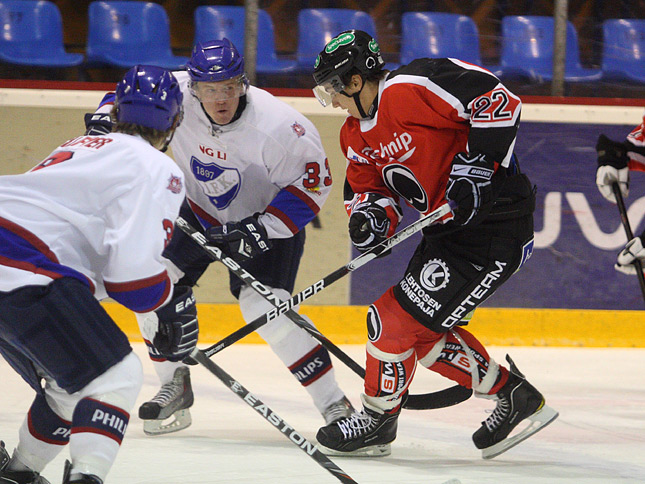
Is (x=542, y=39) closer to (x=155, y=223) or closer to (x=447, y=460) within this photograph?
(x=447, y=460)

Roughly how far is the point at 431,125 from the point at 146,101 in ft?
2.92

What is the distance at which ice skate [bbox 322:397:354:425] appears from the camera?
9.20 feet

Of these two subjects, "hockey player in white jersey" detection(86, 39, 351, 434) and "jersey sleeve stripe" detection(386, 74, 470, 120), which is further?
"hockey player in white jersey" detection(86, 39, 351, 434)

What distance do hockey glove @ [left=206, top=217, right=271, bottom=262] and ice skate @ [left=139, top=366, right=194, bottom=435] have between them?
1.49 feet

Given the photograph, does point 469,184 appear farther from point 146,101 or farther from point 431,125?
point 146,101

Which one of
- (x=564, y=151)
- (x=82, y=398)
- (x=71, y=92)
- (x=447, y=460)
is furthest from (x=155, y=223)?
(x=564, y=151)

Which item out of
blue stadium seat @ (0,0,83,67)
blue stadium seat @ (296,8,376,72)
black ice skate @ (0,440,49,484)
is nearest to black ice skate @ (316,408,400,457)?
black ice skate @ (0,440,49,484)

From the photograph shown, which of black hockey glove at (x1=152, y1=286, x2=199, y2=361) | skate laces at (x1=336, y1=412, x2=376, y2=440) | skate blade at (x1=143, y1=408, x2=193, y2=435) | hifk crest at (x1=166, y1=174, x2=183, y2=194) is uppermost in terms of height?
hifk crest at (x1=166, y1=174, x2=183, y2=194)

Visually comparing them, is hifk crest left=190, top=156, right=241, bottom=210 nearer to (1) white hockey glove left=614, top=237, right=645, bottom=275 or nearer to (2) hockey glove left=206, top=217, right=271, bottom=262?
(2) hockey glove left=206, top=217, right=271, bottom=262

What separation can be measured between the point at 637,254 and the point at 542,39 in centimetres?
199

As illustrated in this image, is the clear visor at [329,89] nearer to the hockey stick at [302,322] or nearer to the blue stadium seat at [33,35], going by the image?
the hockey stick at [302,322]

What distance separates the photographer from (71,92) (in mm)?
4297

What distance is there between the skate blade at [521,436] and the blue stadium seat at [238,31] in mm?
2495

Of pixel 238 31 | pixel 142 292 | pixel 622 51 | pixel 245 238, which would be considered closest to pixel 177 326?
pixel 142 292
